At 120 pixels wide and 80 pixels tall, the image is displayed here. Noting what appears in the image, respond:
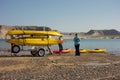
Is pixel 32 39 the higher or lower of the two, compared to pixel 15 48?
higher

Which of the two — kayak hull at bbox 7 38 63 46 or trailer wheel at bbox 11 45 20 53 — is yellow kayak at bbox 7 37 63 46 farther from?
trailer wheel at bbox 11 45 20 53

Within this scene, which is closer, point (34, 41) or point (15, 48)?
point (15, 48)

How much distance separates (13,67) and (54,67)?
255 centimetres

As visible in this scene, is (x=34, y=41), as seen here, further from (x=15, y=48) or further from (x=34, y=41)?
(x=15, y=48)

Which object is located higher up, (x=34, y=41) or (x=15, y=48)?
(x=34, y=41)

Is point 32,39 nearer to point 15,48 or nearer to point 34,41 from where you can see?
point 34,41

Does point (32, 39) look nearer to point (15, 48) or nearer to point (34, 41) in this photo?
point (34, 41)

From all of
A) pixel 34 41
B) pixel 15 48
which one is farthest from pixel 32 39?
pixel 15 48

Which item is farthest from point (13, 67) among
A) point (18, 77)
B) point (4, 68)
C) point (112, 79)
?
point (112, 79)

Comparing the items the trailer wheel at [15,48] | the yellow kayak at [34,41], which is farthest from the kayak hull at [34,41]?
the trailer wheel at [15,48]

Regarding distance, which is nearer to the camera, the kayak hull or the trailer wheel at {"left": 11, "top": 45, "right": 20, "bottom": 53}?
the kayak hull

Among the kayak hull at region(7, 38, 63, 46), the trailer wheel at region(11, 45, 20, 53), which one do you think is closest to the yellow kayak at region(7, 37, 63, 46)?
the kayak hull at region(7, 38, 63, 46)

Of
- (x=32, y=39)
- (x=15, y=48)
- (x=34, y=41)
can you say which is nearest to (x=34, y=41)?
(x=34, y=41)

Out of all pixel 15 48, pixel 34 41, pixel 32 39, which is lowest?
pixel 15 48
